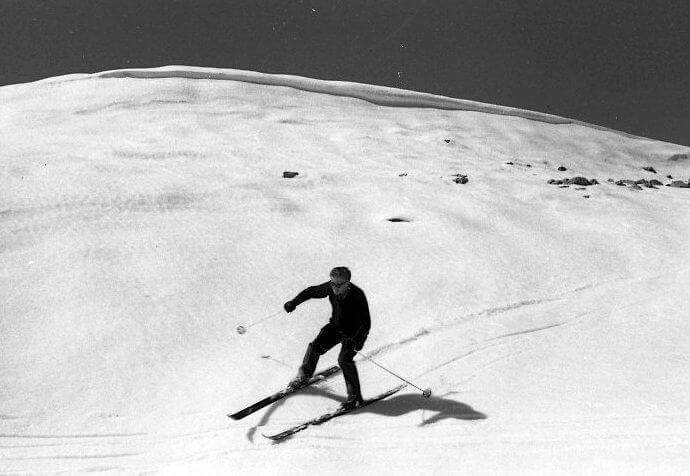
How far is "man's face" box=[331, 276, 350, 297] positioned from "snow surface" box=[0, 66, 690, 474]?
962 mm

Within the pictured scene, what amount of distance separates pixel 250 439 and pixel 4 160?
334 inches

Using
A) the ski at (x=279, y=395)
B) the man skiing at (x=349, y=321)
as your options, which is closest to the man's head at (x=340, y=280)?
the man skiing at (x=349, y=321)

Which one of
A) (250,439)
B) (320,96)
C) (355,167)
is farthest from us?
(320,96)

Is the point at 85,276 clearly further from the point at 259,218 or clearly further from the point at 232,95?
the point at 232,95

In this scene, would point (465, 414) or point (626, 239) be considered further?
point (626, 239)

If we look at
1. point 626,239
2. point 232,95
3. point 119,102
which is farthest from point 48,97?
point 626,239

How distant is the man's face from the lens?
4426 mm

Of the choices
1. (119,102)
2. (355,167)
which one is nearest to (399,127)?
(355,167)

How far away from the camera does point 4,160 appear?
1022 cm

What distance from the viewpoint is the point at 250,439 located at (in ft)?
13.8

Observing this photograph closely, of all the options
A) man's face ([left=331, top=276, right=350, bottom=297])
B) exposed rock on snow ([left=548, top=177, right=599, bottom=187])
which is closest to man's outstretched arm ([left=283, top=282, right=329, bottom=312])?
man's face ([left=331, top=276, right=350, bottom=297])

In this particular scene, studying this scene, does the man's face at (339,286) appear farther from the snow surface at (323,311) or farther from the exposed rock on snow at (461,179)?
the exposed rock on snow at (461,179)

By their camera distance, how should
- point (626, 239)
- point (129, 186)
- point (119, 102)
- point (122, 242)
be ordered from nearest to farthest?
point (122, 242) → point (626, 239) → point (129, 186) → point (119, 102)

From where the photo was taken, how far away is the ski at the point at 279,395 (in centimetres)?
444
